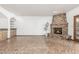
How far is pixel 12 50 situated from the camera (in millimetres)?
5859

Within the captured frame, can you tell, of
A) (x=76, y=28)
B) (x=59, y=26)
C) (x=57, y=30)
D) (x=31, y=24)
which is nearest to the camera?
(x=76, y=28)

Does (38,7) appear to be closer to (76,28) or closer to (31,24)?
(76,28)

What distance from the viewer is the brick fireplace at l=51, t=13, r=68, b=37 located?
11.6 m

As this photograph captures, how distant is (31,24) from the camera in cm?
1427

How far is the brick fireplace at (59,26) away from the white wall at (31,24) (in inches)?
51.9

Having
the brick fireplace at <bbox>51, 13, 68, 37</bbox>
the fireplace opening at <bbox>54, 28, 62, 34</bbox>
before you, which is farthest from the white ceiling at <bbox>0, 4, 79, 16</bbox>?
the fireplace opening at <bbox>54, 28, 62, 34</bbox>

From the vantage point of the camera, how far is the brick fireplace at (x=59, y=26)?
38.1 ft

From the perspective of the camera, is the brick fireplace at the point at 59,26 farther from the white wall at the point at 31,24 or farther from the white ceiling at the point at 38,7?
the white ceiling at the point at 38,7

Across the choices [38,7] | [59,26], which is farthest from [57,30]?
[38,7]

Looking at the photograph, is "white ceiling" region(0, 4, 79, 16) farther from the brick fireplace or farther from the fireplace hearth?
the fireplace hearth

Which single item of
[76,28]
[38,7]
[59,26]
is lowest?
[76,28]

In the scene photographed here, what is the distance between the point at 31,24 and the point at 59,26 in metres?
3.35
